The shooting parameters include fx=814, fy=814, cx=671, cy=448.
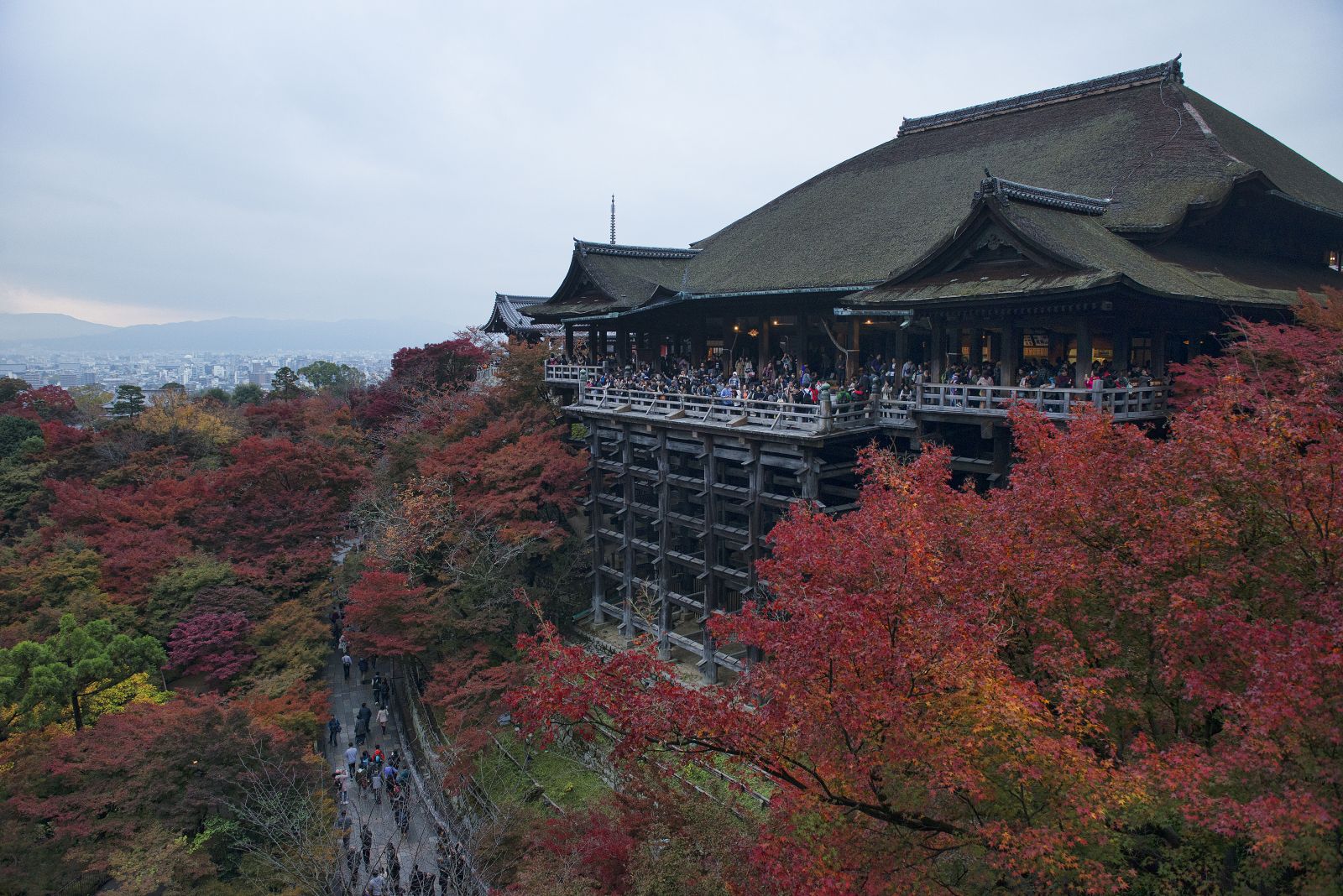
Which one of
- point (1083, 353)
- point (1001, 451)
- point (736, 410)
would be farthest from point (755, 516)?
point (1083, 353)

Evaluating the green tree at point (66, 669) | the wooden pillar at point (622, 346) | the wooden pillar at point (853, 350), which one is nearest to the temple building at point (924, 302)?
the wooden pillar at point (853, 350)

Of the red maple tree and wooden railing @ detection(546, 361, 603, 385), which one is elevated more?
wooden railing @ detection(546, 361, 603, 385)

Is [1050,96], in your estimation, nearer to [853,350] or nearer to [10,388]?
[853,350]

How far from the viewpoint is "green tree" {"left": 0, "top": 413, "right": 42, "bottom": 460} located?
40656mm

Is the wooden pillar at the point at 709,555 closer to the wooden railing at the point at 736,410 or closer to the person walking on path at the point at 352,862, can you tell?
the wooden railing at the point at 736,410

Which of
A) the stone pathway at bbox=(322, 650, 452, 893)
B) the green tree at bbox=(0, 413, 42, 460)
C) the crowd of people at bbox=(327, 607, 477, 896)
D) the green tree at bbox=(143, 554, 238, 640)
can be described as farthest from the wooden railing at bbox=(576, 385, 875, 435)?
the green tree at bbox=(0, 413, 42, 460)

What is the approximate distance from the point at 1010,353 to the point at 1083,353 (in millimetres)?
1639

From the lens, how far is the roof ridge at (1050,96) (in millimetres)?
25906

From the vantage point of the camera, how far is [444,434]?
32.4 meters

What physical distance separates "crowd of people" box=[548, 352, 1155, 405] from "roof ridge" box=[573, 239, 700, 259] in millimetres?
4397

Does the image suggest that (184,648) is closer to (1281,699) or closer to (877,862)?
(877,862)

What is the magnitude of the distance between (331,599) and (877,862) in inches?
934

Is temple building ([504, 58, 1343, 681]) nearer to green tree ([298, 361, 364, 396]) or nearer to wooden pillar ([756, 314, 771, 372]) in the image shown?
wooden pillar ([756, 314, 771, 372])

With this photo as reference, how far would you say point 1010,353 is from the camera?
18875 mm
